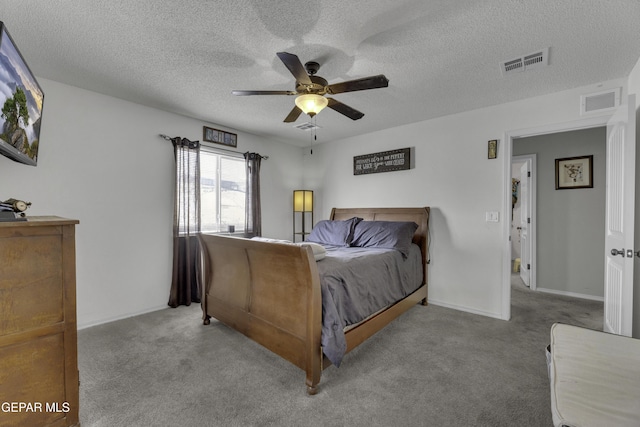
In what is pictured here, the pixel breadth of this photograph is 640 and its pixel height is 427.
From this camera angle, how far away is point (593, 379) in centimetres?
106

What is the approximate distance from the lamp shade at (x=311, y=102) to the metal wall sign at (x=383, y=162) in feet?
6.86

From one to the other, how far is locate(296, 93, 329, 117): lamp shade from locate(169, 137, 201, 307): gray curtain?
80.1 inches

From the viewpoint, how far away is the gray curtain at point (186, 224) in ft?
11.2

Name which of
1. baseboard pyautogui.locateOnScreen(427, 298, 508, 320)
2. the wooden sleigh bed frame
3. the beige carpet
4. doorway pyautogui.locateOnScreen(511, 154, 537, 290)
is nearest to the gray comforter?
the wooden sleigh bed frame

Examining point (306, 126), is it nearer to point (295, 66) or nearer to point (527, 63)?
point (295, 66)

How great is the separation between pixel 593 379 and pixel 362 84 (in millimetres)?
1919

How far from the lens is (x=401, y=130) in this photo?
4.01m

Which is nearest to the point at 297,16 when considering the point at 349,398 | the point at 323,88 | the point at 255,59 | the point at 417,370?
the point at 323,88

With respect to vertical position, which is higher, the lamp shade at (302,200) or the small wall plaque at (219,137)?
the small wall plaque at (219,137)

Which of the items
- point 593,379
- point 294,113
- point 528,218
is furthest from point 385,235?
point 528,218

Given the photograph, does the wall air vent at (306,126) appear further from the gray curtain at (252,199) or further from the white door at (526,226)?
the white door at (526,226)

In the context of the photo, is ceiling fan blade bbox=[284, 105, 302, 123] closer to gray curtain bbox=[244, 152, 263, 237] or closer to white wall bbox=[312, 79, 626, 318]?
gray curtain bbox=[244, 152, 263, 237]

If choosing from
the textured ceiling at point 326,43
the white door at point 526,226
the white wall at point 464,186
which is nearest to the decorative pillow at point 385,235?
the white wall at point 464,186
